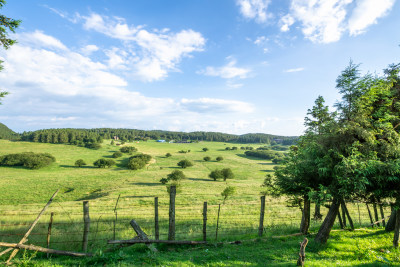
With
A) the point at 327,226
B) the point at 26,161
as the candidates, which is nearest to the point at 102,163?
the point at 26,161

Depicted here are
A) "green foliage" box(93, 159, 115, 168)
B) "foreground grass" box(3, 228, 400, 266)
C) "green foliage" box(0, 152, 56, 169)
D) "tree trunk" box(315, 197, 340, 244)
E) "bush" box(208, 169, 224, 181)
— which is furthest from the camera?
"green foliage" box(93, 159, 115, 168)

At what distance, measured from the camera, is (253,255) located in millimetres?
8234

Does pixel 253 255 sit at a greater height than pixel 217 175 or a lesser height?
greater

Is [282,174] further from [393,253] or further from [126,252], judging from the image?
[126,252]

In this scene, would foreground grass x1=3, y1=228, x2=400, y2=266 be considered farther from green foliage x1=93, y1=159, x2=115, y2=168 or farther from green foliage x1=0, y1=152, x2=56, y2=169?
green foliage x1=0, y1=152, x2=56, y2=169

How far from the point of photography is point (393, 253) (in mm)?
9156

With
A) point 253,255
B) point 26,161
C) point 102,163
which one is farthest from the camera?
point 102,163

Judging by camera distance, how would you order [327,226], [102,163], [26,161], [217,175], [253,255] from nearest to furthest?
[253,255] → [327,226] → [217,175] → [26,161] → [102,163]

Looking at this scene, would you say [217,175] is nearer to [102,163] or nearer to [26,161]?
[102,163]

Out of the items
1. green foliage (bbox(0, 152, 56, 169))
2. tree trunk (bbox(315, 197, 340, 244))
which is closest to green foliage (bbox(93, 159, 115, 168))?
green foliage (bbox(0, 152, 56, 169))

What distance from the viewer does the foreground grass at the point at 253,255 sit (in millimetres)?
7027

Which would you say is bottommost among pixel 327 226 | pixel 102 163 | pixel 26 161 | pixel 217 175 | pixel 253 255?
pixel 217 175

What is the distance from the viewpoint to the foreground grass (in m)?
7.03

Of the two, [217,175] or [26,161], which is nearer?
[217,175]
